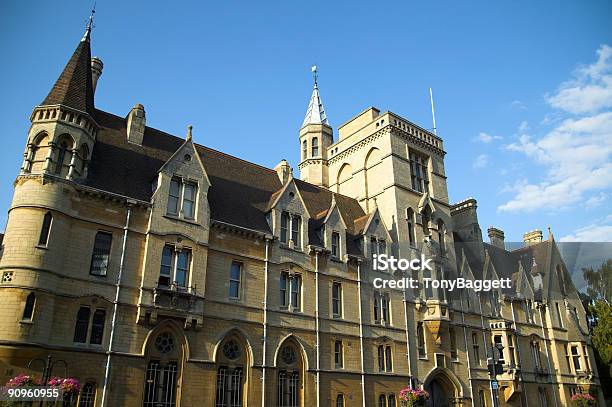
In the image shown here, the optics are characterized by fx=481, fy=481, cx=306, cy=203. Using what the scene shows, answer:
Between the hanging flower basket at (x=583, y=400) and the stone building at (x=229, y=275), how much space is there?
5.17 feet

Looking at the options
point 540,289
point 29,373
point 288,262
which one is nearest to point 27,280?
point 29,373

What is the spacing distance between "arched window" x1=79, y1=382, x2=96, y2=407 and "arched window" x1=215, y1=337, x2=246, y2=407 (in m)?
6.53

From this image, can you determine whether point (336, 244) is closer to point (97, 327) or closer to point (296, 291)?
point (296, 291)

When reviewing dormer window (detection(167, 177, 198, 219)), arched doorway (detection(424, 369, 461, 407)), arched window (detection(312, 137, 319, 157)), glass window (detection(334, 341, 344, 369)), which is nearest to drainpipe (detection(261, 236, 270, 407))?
dormer window (detection(167, 177, 198, 219))

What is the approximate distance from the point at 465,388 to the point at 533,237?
34.6 meters

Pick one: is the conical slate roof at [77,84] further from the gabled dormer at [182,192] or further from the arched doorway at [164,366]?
the arched doorway at [164,366]

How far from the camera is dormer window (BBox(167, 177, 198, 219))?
27.6m

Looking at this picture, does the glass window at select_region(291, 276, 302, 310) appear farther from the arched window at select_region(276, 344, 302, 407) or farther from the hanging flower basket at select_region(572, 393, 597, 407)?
the hanging flower basket at select_region(572, 393, 597, 407)

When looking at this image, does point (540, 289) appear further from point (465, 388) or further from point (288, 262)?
point (288, 262)

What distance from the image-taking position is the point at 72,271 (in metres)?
23.1

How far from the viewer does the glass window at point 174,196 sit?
27594 millimetres

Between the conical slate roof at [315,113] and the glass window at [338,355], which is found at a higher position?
the conical slate roof at [315,113]

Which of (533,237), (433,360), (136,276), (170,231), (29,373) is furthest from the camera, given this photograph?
(533,237)

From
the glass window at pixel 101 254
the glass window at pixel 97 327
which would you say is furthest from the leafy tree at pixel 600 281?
the glass window at pixel 97 327
